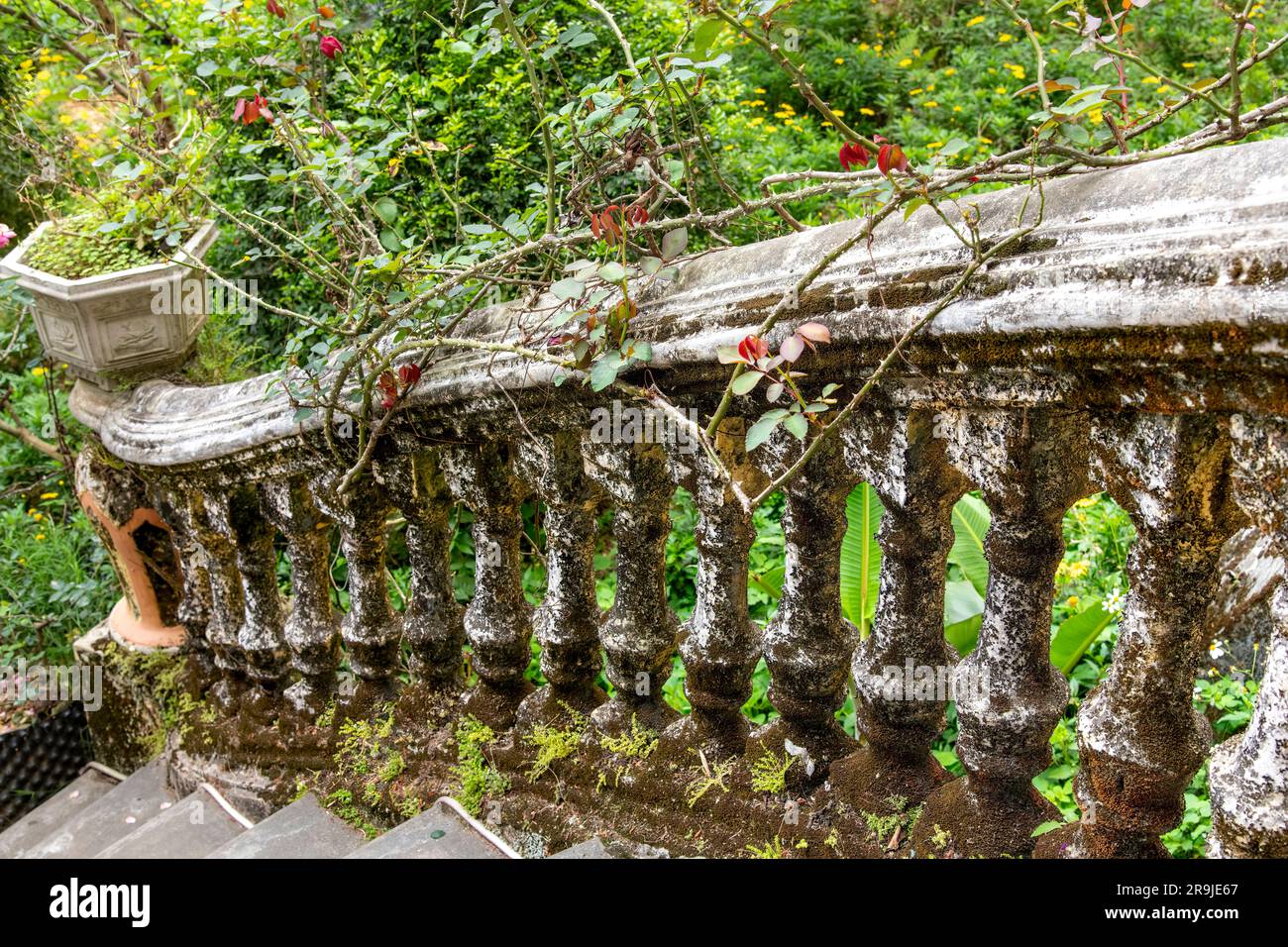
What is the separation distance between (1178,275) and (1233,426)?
0.66 feet

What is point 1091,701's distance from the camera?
1.60 metres

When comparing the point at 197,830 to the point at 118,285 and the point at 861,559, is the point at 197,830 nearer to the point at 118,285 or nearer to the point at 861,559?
the point at 118,285

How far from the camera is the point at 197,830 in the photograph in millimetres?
3225

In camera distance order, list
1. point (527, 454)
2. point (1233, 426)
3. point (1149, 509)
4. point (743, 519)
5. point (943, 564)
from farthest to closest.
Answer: point (527, 454)
point (743, 519)
point (943, 564)
point (1149, 509)
point (1233, 426)

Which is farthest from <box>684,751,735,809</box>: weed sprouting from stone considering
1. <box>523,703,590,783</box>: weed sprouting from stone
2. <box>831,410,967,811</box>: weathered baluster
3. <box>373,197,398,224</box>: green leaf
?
<box>373,197,398,224</box>: green leaf

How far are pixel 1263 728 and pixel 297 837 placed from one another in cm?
228

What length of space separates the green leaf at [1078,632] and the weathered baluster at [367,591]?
1.85 metres

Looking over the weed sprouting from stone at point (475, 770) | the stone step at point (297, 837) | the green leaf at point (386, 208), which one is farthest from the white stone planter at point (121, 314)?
the weed sprouting from stone at point (475, 770)

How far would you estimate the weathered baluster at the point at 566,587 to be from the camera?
2268 millimetres

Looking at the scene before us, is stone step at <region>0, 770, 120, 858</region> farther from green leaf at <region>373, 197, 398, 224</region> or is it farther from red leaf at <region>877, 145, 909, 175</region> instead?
red leaf at <region>877, 145, 909, 175</region>

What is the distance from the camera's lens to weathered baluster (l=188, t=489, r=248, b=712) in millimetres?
3287

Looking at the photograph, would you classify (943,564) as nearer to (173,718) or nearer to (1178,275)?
(1178,275)

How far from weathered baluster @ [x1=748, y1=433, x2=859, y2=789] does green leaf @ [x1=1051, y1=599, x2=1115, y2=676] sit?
A: 130 centimetres

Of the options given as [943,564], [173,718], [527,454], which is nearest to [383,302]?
[527,454]
